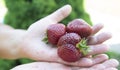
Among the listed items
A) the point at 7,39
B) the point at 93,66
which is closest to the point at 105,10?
the point at 7,39

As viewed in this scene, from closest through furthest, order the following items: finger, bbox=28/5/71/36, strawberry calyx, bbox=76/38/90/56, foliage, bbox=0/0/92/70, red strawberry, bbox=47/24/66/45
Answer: strawberry calyx, bbox=76/38/90/56 → red strawberry, bbox=47/24/66/45 → finger, bbox=28/5/71/36 → foliage, bbox=0/0/92/70

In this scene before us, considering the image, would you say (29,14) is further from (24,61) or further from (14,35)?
(14,35)

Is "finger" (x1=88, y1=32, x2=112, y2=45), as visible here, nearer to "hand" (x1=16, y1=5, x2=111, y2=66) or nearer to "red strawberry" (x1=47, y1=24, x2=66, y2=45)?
"hand" (x1=16, y1=5, x2=111, y2=66)

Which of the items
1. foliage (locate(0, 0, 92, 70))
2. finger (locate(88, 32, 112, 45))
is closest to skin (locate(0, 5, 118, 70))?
finger (locate(88, 32, 112, 45))

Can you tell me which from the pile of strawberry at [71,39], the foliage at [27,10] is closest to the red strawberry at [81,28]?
the pile of strawberry at [71,39]

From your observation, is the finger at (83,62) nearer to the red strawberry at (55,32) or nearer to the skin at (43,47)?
the skin at (43,47)

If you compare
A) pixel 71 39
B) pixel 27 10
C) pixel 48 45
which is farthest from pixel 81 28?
pixel 27 10

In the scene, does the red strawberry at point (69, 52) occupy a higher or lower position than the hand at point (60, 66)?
higher
